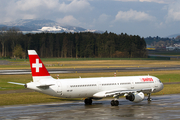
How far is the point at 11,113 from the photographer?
27.6m

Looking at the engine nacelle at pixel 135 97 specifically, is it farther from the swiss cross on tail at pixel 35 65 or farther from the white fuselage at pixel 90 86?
the swiss cross on tail at pixel 35 65

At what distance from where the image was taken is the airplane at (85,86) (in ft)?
96.8

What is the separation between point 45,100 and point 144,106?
1431 cm

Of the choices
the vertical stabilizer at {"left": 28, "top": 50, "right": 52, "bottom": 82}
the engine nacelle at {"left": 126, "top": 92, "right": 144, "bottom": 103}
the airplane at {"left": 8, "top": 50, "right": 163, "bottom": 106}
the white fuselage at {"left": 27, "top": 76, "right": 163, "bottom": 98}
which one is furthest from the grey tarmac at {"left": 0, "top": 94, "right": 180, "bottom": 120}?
the vertical stabilizer at {"left": 28, "top": 50, "right": 52, "bottom": 82}

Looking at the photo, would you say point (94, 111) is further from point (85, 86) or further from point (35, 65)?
point (35, 65)

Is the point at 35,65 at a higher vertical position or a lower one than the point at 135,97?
higher

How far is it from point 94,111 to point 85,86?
357 cm

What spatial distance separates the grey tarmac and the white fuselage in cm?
186

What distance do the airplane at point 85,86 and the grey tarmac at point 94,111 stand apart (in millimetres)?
1517

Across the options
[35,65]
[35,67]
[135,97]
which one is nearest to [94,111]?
[135,97]

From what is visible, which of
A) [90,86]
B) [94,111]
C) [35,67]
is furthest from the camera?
[90,86]

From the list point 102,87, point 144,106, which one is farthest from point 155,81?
point 102,87

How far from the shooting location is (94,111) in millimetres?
28875

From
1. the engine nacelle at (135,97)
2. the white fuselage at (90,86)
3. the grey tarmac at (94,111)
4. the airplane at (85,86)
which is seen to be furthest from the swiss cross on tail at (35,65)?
the engine nacelle at (135,97)
